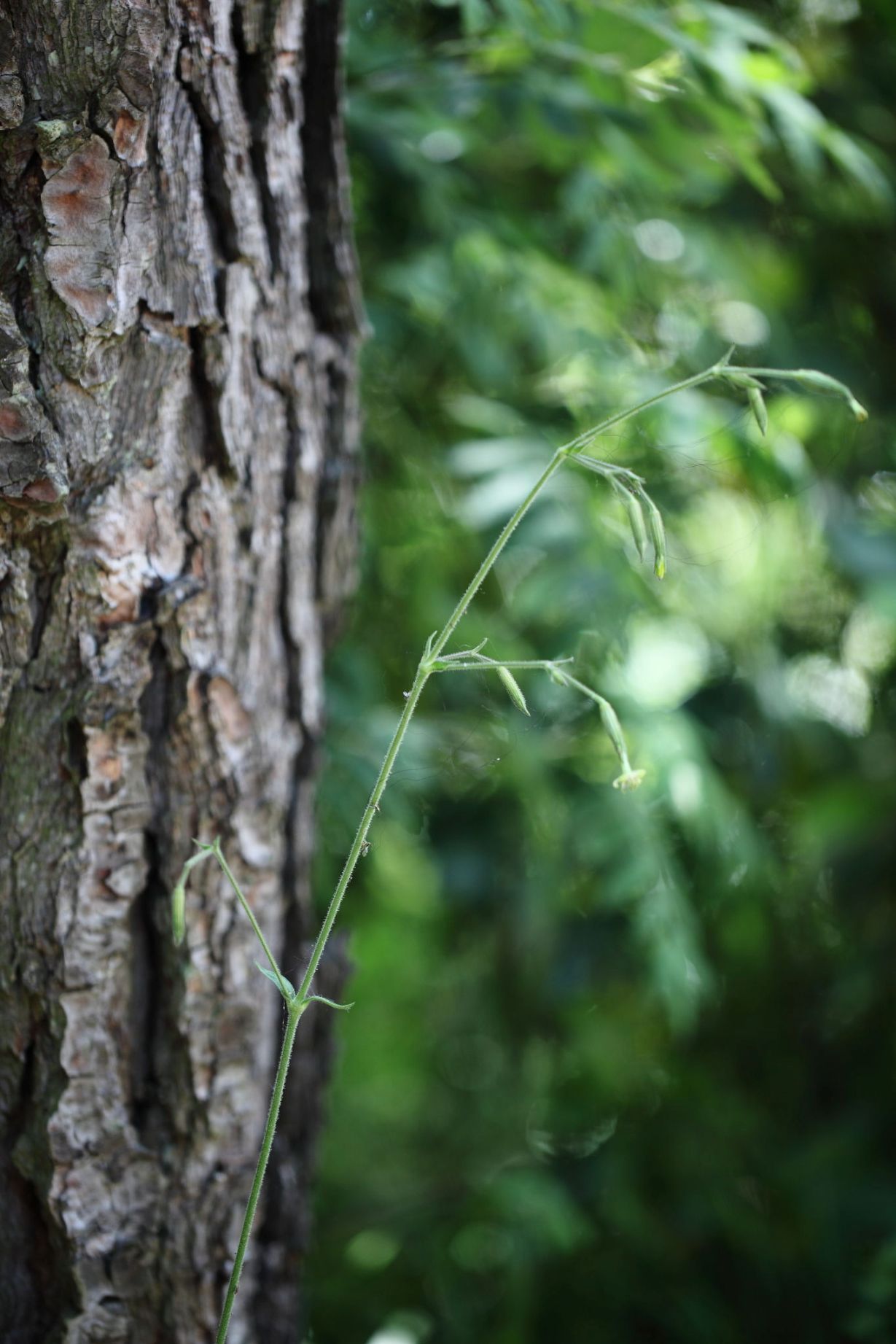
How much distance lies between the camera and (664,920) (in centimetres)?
118

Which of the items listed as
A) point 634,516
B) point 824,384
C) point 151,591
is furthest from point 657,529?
point 151,591

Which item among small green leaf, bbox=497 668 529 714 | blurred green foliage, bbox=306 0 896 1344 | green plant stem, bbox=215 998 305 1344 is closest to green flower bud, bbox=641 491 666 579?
small green leaf, bbox=497 668 529 714

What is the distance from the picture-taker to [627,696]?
1213mm

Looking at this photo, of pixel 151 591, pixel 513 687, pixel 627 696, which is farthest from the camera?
pixel 627 696

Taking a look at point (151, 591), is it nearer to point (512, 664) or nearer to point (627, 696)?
point (512, 664)

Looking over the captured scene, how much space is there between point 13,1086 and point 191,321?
0.55 m

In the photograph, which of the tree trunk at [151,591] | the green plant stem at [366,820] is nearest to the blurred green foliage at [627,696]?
the tree trunk at [151,591]

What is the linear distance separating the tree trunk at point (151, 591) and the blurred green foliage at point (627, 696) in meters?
0.27

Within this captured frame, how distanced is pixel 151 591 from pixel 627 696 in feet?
2.11

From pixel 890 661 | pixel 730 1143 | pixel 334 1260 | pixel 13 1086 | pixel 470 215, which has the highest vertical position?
pixel 470 215

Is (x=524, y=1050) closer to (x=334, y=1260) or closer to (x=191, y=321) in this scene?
(x=334, y=1260)

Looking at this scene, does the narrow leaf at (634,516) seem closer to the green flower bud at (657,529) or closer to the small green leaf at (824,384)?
the green flower bud at (657,529)

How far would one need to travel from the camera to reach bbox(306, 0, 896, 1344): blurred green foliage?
1151mm

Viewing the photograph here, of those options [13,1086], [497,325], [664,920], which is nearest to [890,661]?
[664,920]
